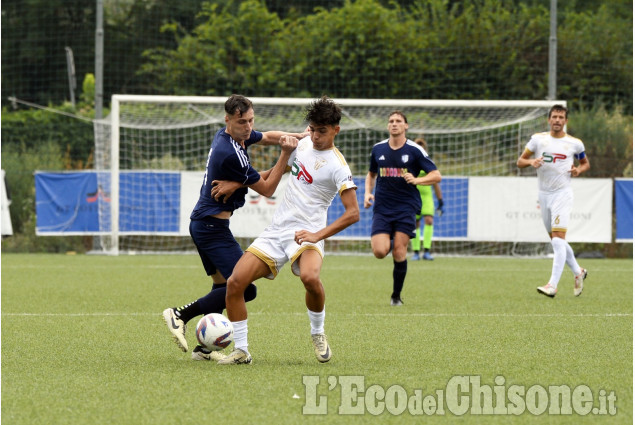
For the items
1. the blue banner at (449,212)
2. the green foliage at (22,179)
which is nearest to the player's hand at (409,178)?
the blue banner at (449,212)

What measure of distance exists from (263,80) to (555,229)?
19.1 m

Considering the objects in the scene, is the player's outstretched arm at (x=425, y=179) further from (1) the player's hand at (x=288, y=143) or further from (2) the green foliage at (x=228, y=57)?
(2) the green foliage at (x=228, y=57)

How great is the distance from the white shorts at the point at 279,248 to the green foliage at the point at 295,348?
65cm

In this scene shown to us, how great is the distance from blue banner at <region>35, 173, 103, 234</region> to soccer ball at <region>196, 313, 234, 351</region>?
14.5 meters

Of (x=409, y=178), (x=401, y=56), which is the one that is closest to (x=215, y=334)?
(x=409, y=178)

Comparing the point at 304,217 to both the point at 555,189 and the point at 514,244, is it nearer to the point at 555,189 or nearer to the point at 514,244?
the point at 555,189

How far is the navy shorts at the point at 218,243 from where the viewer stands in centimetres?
745

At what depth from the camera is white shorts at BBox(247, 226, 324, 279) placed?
7.07 meters

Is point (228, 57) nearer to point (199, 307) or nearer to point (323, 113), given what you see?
point (199, 307)

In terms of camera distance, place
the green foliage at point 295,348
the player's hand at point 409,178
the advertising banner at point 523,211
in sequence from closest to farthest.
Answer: the green foliage at point 295,348
the player's hand at point 409,178
the advertising banner at point 523,211

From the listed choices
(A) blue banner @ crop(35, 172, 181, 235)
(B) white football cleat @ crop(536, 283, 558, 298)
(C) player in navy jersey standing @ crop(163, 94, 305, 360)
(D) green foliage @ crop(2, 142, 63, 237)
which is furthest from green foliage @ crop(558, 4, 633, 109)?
(C) player in navy jersey standing @ crop(163, 94, 305, 360)

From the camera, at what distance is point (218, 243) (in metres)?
7.46

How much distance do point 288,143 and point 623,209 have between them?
15430 mm

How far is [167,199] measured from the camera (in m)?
21.0
